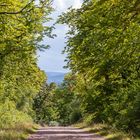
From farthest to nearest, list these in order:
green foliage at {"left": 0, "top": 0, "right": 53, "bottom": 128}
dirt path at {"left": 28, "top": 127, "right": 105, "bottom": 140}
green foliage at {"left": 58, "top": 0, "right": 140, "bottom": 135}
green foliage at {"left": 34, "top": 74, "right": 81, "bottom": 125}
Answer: green foliage at {"left": 34, "top": 74, "right": 81, "bottom": 125} < dirt path at {"left": 28, "top": 127, "right": 105, "bottom": 140} < green foliage at {"left": 0, "top": 0, "right": 53, "bottom": 128} < green foliage at {"left": 58, "top": 0, "right": 140, "bottom": 135}

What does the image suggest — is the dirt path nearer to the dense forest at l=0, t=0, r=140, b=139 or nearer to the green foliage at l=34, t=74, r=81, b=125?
the dense forest at l=0, t=0, r=140, b=139

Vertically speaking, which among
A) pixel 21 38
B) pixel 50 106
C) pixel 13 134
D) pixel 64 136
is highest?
pixel 50 106

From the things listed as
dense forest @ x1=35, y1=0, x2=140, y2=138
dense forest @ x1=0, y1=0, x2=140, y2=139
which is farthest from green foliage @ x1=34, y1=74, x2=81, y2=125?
dense forest @ x1=35, y1=0, x2=140, y2=138

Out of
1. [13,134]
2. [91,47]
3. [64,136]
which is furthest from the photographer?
[64,136]

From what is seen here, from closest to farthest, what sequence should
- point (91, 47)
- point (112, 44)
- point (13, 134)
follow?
point (112, 44)
point (91, 47)
point (13, 134)

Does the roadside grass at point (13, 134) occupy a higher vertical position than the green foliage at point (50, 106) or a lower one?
lower

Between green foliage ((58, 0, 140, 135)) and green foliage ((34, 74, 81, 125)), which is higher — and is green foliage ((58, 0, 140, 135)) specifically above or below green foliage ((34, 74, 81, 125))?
below

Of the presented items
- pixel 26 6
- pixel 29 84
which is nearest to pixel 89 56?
pixel 26 6

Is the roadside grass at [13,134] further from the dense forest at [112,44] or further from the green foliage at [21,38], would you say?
the dense forest at [112,44]

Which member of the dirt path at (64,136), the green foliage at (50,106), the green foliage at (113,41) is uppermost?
the green foliage at (50,106)

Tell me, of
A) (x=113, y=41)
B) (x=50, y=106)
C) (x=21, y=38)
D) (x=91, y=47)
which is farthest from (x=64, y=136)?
(x=50, y=106)

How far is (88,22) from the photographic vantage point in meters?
19.9

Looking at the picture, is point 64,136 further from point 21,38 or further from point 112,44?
point 112,44

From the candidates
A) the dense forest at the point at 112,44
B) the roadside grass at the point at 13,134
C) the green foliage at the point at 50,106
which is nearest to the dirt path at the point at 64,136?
the roadside grass at the point at 13,134
